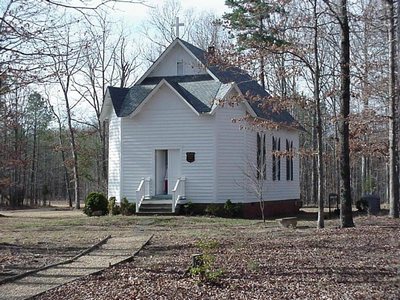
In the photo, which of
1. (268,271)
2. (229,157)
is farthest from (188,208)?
(268,271)

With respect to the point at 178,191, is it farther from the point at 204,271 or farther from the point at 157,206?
the point at 204,271

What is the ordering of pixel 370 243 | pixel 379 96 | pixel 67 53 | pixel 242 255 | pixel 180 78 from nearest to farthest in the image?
pixel 67 53
pixel 242 255
pixel 370 243
pixel 379 96
pixel 180 78

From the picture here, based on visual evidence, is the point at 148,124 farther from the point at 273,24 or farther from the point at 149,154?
the point at 273,24

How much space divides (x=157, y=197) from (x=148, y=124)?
11.3 ft

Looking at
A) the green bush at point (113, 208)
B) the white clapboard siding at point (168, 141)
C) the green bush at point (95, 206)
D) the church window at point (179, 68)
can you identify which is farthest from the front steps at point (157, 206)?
the church window at point (179, 68)

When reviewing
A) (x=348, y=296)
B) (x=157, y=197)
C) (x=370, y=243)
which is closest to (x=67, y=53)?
(x=348, y=296)

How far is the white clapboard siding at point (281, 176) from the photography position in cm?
2656

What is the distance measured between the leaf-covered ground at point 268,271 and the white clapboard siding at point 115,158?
1171 centimetres

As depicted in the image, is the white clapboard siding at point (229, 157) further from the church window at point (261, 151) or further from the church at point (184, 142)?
the church window at point (261, 151)

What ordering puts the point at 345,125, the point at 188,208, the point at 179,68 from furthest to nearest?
1. the point at 179,68
2. the point at 188,208
3. the point at 345,125

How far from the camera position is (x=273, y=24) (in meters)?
17.0

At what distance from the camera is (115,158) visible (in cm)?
2703

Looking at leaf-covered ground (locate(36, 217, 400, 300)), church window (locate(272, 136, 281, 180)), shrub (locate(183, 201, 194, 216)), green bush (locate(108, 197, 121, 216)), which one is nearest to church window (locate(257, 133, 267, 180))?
church window (locate(272, 136, 281, 180))

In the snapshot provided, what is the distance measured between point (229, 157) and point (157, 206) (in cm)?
395
